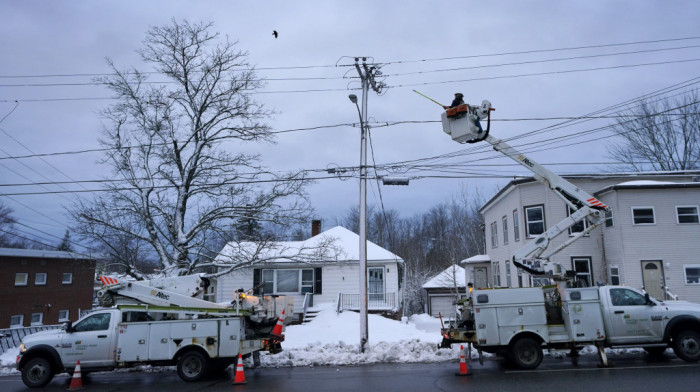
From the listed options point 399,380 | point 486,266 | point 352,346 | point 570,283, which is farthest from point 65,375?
point 486,266

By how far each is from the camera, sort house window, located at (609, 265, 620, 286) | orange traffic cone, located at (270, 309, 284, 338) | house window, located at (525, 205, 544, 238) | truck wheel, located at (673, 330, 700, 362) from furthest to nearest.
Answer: house window, located at (525, 205, 544, 238), house window, located at (609, 265, 620, 286), orange traffic cone, located at (270, 309, 284, 338), truck wheel, located at (673, 330, 700, 362)

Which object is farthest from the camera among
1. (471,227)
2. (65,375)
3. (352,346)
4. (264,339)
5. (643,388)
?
(471,227)

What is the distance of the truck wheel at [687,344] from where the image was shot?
11.1 metres

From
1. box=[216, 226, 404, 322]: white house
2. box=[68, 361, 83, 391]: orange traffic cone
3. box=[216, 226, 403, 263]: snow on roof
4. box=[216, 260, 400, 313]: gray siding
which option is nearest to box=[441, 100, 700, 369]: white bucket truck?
box=[216, 226, 403, 263]: snow on roof

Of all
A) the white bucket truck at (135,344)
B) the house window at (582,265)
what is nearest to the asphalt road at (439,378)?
the white bucket truck at (135,344)

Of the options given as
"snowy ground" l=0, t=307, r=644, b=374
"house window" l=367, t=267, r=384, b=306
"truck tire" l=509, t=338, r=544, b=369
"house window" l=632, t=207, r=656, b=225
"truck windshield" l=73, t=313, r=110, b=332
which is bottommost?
"snowy ground" l=0, t=307, r=644, b=374

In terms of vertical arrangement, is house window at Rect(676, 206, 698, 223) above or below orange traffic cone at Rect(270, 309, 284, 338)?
Answer: above

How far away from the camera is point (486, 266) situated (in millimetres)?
31562

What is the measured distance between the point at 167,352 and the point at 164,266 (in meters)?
7.41

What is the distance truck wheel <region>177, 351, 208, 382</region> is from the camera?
36.9ft

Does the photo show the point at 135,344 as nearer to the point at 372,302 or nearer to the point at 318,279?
the point at 318,279

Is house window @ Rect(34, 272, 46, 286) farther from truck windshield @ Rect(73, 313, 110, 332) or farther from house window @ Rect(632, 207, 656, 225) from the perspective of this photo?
house window @ Rect(632, 207, 656, 225)

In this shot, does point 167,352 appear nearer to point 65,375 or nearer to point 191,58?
point 65,375

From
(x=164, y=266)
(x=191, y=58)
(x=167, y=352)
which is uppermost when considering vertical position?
(x=191, y=58)
